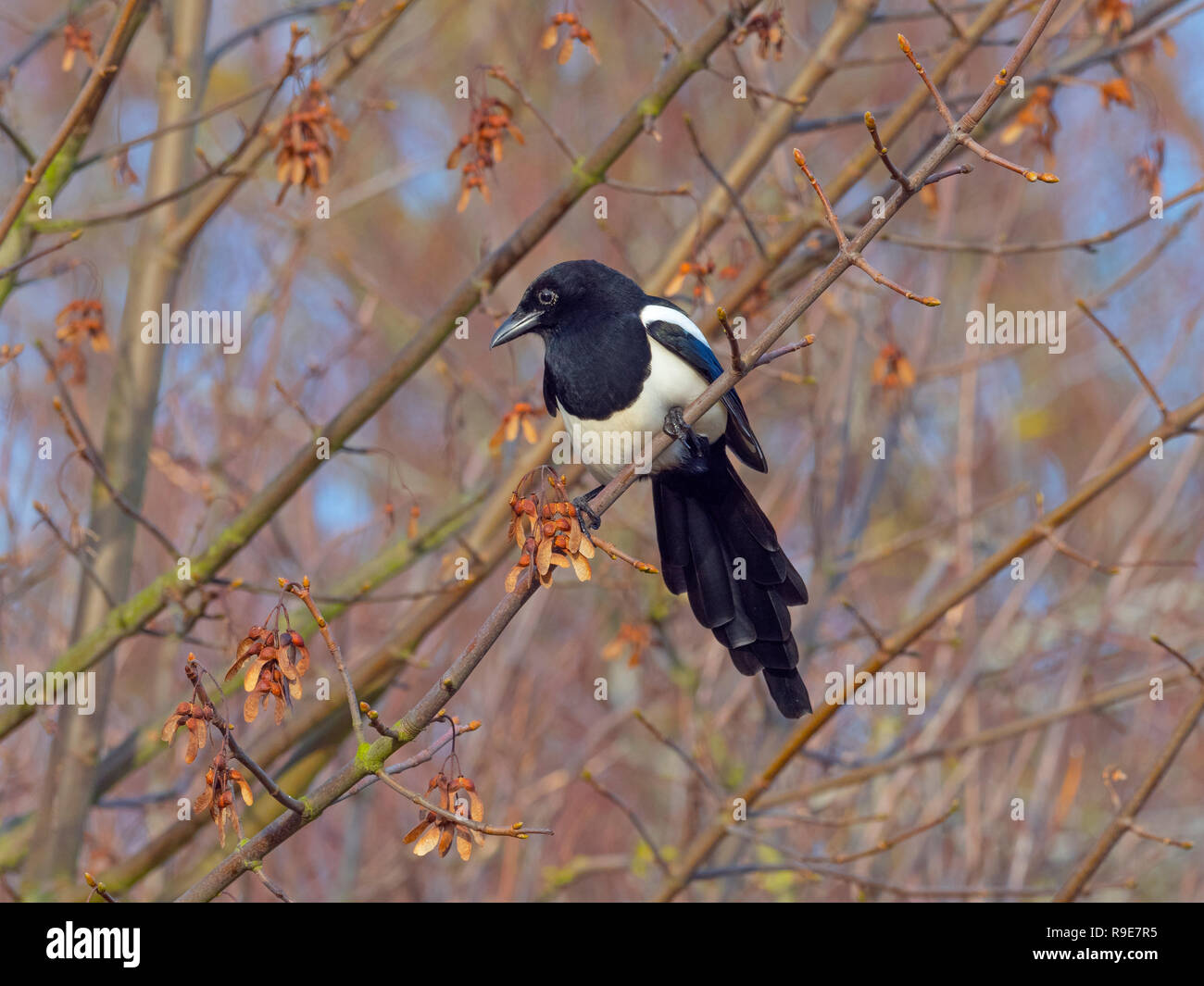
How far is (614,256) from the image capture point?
22.5 feet

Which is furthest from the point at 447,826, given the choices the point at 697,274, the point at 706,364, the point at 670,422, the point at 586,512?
the point at 697,274

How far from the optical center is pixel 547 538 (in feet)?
6.76

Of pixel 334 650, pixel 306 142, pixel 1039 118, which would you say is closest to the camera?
pixel 334 650

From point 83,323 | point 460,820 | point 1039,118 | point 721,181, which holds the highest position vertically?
point 1039,118

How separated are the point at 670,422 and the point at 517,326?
0.55m

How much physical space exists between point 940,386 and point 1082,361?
6.41ft

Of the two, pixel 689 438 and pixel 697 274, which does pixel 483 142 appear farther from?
pixel 689 438

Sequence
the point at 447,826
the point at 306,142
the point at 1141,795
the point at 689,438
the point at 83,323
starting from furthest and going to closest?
the point at 689,438, the point at 83,323, the point at 306,142, the point at 1141,795, the point at 447,826

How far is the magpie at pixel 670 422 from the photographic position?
10.2 ft

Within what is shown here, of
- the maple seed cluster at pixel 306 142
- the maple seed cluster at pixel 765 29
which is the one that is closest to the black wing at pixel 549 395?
the maple seed cluster at pixel 306 142

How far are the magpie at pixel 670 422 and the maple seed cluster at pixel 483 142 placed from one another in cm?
45

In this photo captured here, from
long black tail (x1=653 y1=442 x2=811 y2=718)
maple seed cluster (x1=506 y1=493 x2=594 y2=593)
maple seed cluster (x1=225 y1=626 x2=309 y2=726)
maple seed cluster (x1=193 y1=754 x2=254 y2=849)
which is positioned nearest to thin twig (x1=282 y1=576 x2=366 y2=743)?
maple seed cluster (x1=225 y1=626 x2=309 y2=726)
